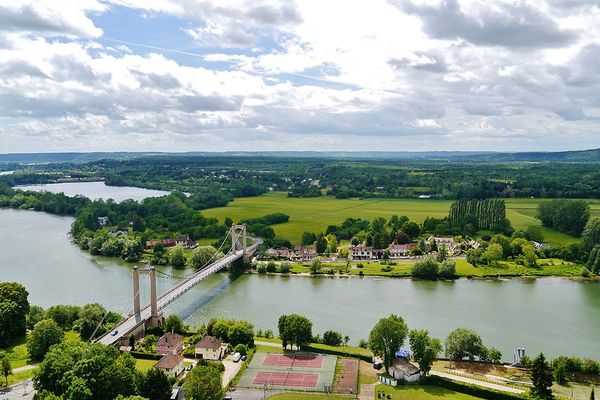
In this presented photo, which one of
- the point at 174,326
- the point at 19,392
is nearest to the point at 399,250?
the point at 174,326

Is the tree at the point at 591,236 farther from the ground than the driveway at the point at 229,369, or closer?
farther from the ground

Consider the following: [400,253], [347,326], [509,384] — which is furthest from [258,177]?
[509,384]

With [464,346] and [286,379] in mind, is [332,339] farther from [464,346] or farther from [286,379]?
[464,346]

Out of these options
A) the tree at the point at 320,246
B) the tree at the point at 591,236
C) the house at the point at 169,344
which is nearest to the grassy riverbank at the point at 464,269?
the tree at the point at 591,236

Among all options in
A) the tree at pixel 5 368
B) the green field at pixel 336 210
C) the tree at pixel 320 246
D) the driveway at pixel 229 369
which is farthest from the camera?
the green field at pixel 336 210

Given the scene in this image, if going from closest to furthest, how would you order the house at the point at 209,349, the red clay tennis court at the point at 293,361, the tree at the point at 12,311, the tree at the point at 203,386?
the tree at the point at 203,386
the red clay tennis court at the point at 293,361
the house at the point at 209,349
the tree at the point at 12,311

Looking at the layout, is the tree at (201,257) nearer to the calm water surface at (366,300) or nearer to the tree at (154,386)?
the calm water surface at (366,300)
